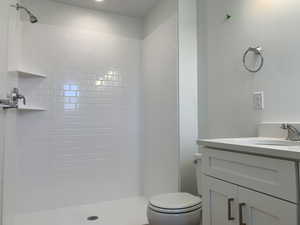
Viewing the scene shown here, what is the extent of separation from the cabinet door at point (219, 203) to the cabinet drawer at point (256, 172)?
0.15 feet

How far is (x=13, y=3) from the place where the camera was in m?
1.95

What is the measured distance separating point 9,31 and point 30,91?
770mm

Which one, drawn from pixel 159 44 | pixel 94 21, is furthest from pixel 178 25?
pixel 94 21

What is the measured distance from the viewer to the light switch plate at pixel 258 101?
5.24ft

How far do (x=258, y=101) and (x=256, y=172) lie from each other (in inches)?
30.0

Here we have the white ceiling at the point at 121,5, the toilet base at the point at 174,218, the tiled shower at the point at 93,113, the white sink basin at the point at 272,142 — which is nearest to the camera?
the white sink basin at the point at 272,142

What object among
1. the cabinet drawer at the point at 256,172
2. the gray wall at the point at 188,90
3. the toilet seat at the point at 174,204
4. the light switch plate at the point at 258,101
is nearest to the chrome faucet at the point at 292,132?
the light switch plate at the point at 258,101

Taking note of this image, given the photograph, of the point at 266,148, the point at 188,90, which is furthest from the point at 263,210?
the point at 188,90

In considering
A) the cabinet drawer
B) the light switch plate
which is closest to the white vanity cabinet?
the cabinet drawer

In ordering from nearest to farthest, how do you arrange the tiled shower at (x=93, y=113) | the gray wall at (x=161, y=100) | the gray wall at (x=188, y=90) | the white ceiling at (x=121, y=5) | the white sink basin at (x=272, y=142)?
the white sink basin at (x=272, y=142)
the gray wall at (x=188, y=90)
the gray wall at (x=161, y=100)
the tiled shower at (x=93, y=113)
the white ceiling at (x=121, y=5)

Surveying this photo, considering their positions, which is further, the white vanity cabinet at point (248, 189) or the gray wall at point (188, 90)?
the gray wall at point (188, 90)

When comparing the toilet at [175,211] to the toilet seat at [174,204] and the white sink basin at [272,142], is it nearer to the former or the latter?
the toilet seat at [174,204]

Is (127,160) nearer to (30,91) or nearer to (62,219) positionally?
(62,219)

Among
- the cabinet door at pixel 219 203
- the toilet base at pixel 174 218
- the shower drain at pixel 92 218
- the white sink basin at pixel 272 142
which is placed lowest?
the shower drain at pixel 92 218
